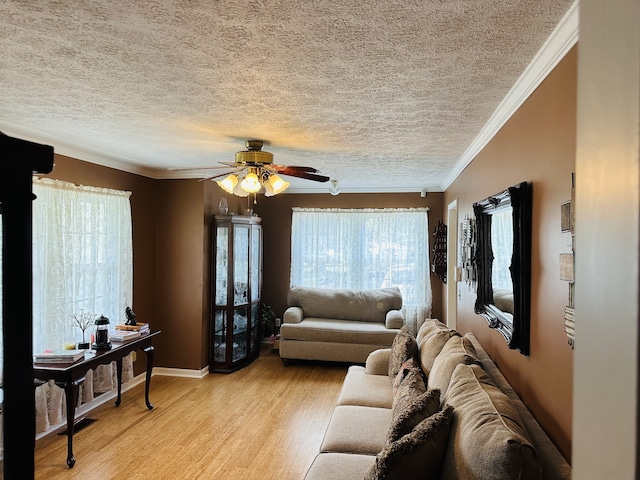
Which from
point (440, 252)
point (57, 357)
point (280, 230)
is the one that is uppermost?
point (280, 230)

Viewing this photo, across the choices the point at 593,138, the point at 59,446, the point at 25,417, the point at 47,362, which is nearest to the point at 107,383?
the point at 59,446

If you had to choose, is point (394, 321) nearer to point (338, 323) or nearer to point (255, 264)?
point (338, 323)

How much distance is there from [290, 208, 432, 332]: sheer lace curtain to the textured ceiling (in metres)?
3.03

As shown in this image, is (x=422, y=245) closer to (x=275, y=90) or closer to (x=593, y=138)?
(x=275, y=90)

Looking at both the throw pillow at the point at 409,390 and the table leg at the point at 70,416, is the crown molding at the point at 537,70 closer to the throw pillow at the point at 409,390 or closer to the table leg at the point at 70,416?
the throw pillow at the point at 409,390

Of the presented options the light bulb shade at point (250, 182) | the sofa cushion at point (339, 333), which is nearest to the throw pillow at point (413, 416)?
the light bulb shade at point (250, 182)

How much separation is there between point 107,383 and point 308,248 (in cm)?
336

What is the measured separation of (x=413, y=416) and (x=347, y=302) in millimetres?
4219

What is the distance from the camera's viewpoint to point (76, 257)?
3.94 metres

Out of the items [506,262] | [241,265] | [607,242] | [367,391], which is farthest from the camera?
[241,265]

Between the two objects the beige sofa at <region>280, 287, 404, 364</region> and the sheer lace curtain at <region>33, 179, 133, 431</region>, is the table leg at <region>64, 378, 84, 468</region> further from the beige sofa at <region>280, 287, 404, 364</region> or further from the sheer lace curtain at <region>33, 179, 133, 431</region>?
the beige sofa at <region>280, 287, 404, 364</region>

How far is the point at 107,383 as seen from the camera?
14.0 feet

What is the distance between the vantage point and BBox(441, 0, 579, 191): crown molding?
1.47 metres

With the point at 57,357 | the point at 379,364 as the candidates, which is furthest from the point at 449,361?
the point at 57,357
